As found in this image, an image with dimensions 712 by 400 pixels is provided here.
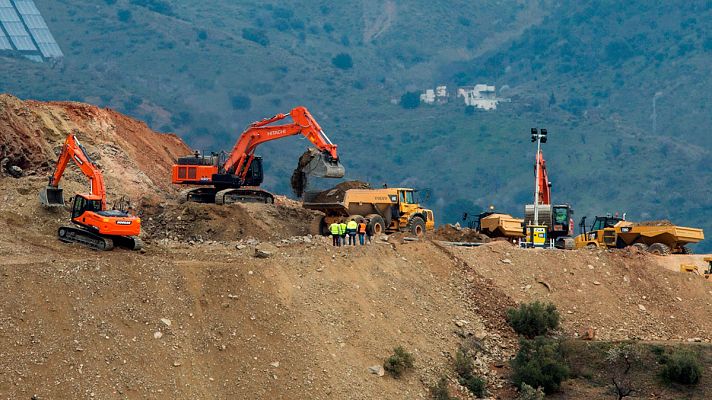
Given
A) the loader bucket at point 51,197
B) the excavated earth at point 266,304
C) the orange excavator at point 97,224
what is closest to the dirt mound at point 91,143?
the excavated earth at point 266,304

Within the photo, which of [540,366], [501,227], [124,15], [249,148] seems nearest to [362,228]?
[540,366]

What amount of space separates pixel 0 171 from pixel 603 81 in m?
146

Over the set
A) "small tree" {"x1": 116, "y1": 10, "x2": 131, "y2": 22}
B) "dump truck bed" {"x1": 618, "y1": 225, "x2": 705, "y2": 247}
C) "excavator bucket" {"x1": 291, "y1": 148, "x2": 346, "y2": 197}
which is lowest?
"dump truck bed" {"x1": 618, "y1": 225, "x2": 705, "y2": 247}

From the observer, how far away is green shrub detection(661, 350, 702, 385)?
37.8m

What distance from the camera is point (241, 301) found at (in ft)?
116

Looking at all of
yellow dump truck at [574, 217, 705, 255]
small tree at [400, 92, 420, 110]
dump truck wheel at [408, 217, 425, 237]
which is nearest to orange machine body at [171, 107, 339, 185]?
dump truck wheel at [408, 217, 425, 237]

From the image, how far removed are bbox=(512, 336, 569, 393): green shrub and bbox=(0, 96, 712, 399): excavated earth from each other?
56cm

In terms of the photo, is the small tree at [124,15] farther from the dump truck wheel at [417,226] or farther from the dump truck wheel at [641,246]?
the dump truck wheel at [417,226]

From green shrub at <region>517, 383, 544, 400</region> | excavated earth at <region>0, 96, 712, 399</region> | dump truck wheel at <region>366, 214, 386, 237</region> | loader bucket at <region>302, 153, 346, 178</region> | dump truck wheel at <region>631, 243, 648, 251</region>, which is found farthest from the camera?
dump truck wheel at <region>631, 243, 648, 251</region>

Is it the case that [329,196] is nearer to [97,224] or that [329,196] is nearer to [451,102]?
[97,224]

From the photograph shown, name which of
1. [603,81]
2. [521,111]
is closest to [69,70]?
[521,111]

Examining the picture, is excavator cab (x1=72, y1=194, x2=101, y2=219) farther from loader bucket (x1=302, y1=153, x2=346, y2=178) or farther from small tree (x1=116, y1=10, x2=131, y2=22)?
small tree (x1=116, y1=10, x2=131, y2=22)

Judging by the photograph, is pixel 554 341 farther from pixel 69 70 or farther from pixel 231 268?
pixel 69 70

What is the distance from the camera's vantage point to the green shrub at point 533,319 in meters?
40.1
